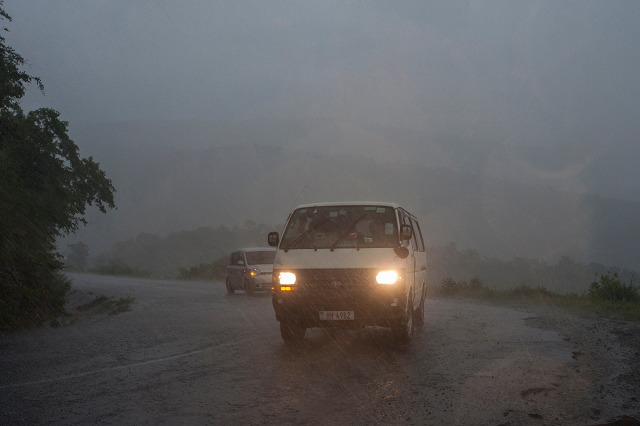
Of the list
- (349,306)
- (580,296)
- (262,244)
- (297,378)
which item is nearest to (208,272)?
(580,296)

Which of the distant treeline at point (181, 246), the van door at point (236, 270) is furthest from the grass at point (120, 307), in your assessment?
the distant treeline at point (181, 246)

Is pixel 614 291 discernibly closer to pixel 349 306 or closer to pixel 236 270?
pixel 236 270

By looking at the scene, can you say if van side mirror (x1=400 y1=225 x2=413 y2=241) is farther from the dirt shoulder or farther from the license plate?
the dirt shoulder

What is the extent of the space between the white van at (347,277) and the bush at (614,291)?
12.6 m

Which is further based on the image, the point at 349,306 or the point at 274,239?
the point at 274,239

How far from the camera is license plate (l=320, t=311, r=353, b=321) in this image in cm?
837

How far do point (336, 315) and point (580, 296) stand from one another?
51.6 feet

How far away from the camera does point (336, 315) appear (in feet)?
27.5

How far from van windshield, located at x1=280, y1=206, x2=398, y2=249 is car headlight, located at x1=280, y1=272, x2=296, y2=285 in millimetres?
615

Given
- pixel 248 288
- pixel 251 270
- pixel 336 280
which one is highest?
pixel 251 270

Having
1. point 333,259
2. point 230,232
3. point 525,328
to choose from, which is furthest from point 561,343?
point 230,232

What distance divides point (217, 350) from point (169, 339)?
6.04 ft

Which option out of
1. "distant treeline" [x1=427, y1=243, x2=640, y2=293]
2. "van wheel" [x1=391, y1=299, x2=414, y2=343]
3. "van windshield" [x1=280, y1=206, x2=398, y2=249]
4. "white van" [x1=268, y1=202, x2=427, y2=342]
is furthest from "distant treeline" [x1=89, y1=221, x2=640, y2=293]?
"van wheel" [x1=391, y1=299, x2=414, y2=343]

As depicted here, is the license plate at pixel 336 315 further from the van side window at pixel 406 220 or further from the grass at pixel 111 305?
the grass at pixel 111 305
